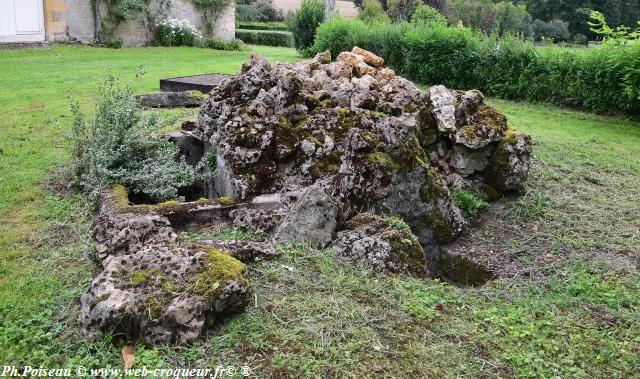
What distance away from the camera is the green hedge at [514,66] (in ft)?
37.8

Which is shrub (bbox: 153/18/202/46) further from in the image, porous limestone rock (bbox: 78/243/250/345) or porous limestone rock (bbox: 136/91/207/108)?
porous limestone rock (bbox: 78/243/250/345)

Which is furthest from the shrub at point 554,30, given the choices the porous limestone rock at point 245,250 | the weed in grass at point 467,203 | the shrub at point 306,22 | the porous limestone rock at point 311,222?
the porous limestone rock at point 245,250

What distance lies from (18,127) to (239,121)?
4415 mm

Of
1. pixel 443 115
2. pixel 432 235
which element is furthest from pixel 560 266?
pixel 443 115

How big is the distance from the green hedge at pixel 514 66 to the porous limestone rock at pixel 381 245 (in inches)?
325

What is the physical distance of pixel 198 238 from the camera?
15.3 feet

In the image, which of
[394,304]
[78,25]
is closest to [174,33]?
[78,25]

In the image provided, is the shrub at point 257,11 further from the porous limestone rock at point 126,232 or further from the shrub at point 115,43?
the porous limestone rock at point 126,232

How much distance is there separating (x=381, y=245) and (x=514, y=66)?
10390 mm

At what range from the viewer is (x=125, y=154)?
5.55 m

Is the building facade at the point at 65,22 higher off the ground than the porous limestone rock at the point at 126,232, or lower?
higher

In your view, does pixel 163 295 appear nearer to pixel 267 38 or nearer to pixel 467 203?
pixel 467 203

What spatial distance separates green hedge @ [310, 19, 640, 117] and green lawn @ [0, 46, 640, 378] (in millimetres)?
5686

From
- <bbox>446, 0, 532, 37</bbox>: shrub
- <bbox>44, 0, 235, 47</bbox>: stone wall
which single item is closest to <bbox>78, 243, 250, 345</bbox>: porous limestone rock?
<bbox>44, 0, 235, 47</bbox>: stone wall
